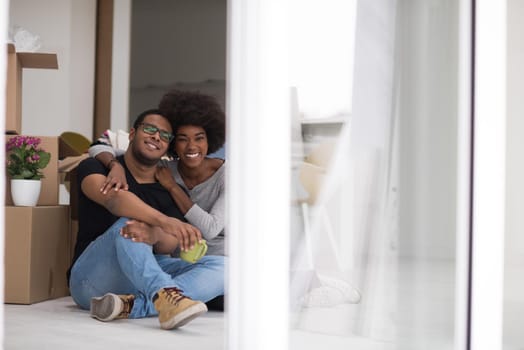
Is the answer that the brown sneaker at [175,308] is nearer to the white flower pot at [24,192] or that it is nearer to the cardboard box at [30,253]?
the cardboard box at [30,253]

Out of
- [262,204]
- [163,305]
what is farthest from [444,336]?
[163,305]

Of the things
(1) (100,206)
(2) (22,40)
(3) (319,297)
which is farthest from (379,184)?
(2) (22,40)

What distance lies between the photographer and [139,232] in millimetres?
3186

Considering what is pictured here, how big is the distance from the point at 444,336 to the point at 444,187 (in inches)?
14.0

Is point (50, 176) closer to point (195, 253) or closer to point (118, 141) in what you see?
point (118, 141)

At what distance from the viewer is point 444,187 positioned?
185cm

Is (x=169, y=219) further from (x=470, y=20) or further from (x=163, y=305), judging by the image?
(x=470, y=20)

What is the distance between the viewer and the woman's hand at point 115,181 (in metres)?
3.32

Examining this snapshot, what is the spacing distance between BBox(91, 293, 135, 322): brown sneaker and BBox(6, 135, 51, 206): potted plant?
2.45 feet

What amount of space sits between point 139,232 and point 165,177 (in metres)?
0.38

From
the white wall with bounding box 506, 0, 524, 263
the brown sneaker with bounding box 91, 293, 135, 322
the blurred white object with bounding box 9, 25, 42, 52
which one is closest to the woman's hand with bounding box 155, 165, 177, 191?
the brown sneaker with bounding box 91, 293, 135, 322

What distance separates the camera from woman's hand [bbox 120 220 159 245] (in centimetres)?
315

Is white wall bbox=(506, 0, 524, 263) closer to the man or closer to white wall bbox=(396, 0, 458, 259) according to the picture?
white wall bbox=(396, 0, 458, 259)

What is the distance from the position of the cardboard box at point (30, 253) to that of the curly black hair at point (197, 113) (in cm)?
76
